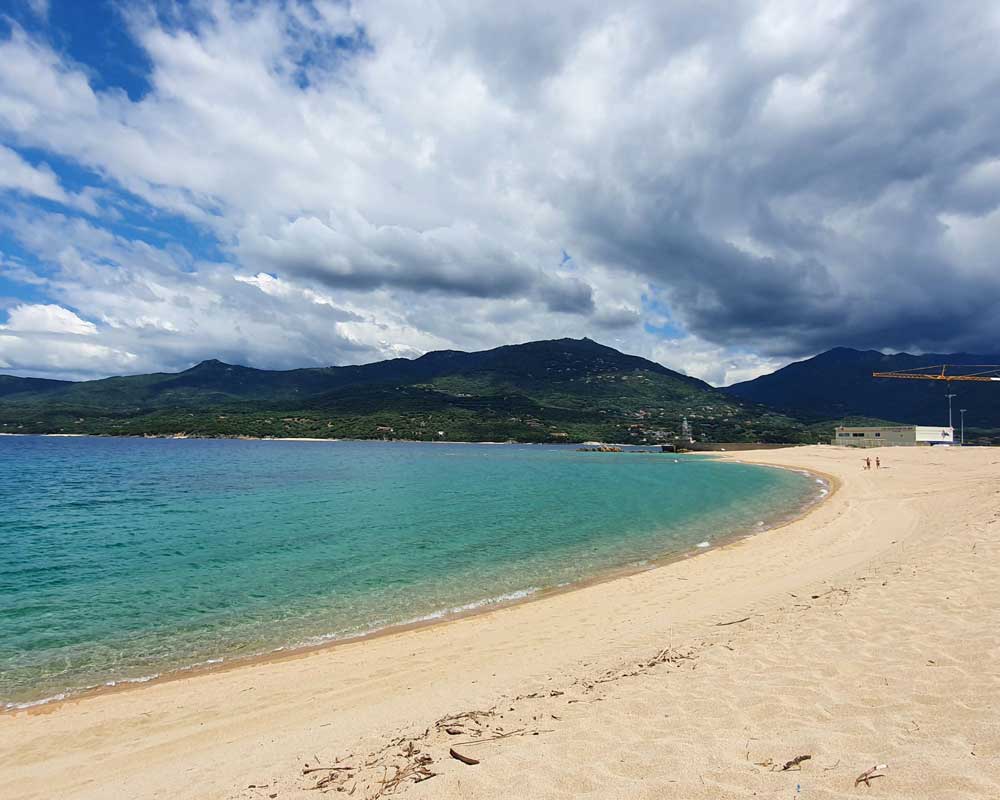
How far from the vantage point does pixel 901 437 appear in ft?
375

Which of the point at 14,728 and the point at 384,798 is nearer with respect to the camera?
the point at 384,798

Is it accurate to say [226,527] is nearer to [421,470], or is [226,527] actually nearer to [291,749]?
[291,749]

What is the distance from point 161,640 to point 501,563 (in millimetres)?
11326

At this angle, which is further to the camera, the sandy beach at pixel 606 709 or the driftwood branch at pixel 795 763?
the sandy beach at pixel 606 709

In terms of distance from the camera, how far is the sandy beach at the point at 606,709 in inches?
201

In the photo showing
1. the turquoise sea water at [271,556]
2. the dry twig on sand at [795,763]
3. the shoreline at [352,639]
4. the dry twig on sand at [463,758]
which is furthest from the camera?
the turquoise sea water at [271,556]

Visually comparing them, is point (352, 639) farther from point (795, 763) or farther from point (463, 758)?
point (795, 763)

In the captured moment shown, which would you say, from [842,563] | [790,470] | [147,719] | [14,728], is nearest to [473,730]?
[147,719]

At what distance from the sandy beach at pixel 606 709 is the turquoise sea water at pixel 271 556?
2261mm

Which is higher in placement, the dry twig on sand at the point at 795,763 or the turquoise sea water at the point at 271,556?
the dry twig on sand at the point at 795,763

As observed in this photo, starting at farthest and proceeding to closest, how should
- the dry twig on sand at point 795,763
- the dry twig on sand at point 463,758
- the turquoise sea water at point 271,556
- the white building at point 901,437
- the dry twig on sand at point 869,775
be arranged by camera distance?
the white building at point 901,437
the turquoise sea water at point 271,556
the dry twig on sand at point 463,758
the dry twig on sand at point 795,763
the dry twig on sand at point 869,775

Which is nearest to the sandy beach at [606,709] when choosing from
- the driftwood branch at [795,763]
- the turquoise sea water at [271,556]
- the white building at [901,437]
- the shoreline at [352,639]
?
the driftwood branch at [795,763]

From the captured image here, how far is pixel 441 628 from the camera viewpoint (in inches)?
Result: 541

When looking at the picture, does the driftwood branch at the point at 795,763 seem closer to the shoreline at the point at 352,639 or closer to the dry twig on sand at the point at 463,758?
the dry twig on sand at the point at 463,758
